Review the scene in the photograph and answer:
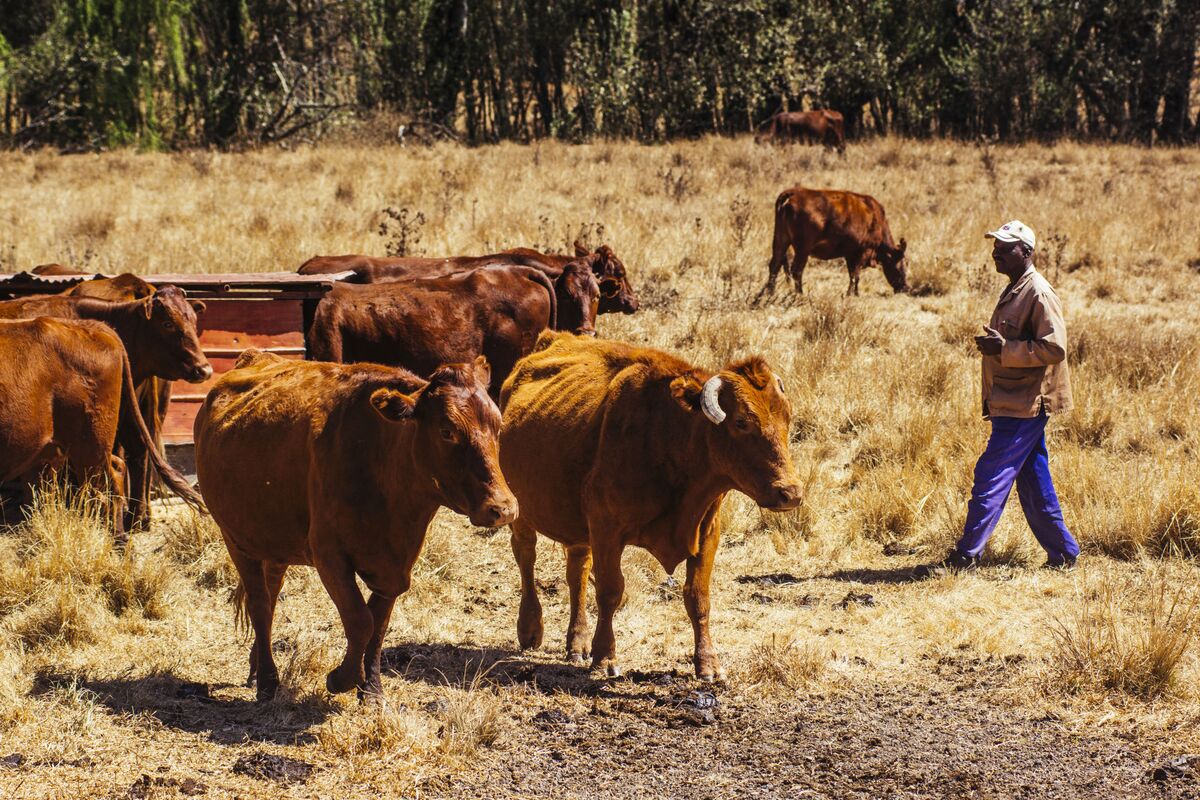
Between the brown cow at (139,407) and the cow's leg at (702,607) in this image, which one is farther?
the brown cow at (139,407)

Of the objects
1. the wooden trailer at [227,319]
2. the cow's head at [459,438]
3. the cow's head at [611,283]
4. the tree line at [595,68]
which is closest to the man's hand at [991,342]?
the cow's head at [459,438]

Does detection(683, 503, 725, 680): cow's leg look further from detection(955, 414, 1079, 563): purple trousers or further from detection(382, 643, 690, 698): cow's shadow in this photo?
detection(955, 414, 1079, 563): purple trousers

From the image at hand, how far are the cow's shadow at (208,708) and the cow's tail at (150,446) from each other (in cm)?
116

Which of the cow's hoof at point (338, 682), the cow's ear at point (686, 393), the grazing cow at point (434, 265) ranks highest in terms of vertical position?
the cow's ear at point (686, 393)

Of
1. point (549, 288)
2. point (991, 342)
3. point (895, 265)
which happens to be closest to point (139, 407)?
point (549, 288)

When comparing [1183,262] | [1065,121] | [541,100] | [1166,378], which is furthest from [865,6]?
[1166,378]

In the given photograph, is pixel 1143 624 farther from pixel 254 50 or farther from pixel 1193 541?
pixel 254 50

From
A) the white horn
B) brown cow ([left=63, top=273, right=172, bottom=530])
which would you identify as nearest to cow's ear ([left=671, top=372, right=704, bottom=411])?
the white horn

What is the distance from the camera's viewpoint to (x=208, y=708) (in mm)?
6082

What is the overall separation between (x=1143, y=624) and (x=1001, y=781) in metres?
2.02

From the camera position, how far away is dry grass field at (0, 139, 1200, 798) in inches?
216

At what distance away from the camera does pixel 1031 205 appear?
1995 centimetres

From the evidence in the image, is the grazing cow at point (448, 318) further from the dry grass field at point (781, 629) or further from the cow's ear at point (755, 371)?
the cow's ear at point (755, 371)

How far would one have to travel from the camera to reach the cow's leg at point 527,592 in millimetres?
7184
